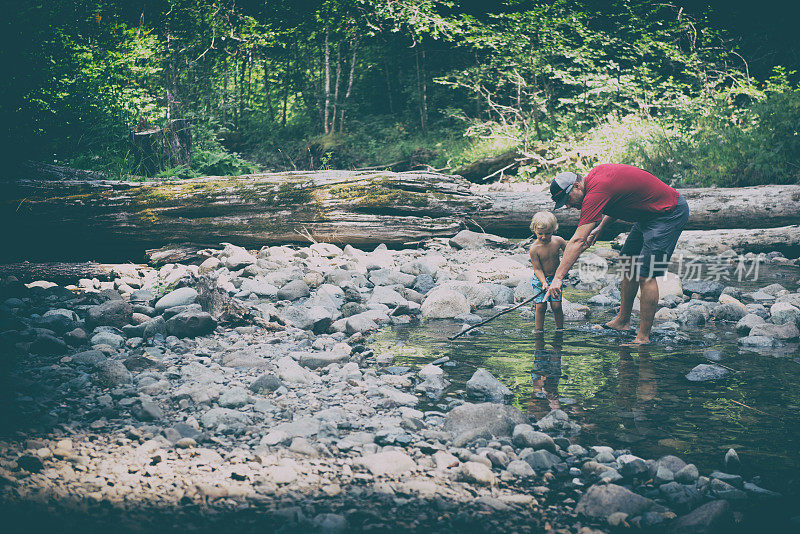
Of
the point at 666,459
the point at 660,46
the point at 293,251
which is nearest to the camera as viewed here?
the point at 666,459

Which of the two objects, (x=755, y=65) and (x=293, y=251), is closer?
(x=293, y=251)

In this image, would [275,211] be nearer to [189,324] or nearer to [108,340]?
[189,324]

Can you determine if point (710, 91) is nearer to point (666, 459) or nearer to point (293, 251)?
point (293, 251)

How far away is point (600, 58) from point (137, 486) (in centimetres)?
1665

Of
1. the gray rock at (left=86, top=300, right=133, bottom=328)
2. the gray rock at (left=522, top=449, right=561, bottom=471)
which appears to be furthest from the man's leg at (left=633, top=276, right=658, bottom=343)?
the gray rock at (left=86, top=300, right=133, bottom=328)

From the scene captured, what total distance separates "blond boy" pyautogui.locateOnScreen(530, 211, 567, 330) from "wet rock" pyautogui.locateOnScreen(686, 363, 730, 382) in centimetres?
124

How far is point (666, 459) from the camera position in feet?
8.55

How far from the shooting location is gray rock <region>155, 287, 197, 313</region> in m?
4.99

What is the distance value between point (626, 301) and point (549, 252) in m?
0.88

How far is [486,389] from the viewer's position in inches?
138

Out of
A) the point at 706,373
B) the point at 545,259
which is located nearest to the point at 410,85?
the point at 545,259

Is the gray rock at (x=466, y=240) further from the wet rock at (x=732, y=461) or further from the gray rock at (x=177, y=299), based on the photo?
the wet rock at (x=732, y=461)

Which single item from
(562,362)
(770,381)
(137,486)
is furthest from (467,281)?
(137,486)

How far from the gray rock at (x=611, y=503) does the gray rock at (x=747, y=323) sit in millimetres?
3275
